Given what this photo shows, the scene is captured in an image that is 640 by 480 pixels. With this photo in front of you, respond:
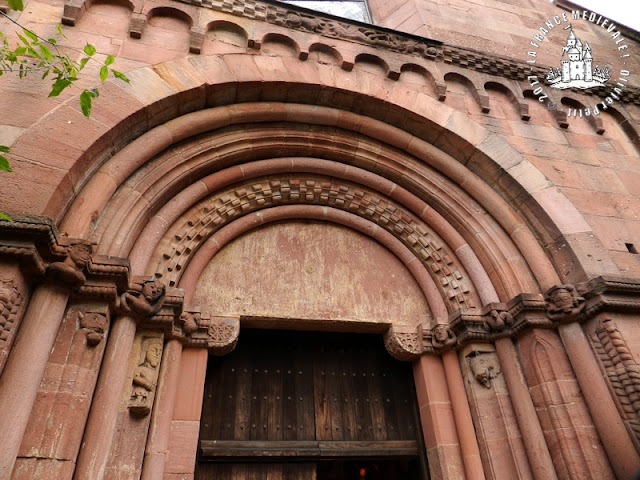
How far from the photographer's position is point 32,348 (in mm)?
2357

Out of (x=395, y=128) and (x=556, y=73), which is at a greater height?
(x=556, y=73)

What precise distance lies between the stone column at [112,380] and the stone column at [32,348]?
36cm

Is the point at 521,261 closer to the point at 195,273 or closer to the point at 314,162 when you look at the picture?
the point at 314,162

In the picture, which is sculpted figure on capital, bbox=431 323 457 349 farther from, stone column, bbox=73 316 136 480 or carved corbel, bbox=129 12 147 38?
carved corbel, bbox=129 12 147 38

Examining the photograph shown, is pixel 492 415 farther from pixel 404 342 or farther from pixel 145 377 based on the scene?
pixel 145 377

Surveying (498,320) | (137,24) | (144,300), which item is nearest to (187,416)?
(144,300)

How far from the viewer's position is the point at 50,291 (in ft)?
8.45

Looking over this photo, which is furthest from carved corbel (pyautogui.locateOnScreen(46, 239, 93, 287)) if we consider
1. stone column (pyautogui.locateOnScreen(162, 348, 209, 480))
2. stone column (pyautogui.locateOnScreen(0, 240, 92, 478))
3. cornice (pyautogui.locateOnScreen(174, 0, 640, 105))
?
cornice (pyautogui.locateOnScreen(174, 0, 640, 105))

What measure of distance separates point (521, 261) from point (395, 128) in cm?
186

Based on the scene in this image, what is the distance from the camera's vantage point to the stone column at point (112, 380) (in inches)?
96.5

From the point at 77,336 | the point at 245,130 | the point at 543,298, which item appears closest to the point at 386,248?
the point at 543,298

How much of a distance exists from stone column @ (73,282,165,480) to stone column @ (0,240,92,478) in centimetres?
36

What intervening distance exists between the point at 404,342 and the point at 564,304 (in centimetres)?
135

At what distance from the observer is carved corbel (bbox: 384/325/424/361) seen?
3.79 m
